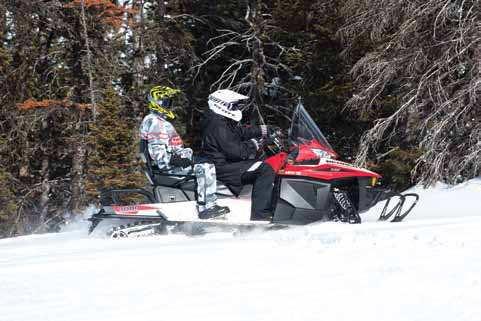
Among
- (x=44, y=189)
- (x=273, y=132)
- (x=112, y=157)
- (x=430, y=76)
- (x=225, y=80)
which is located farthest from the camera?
(x=44, y=189)

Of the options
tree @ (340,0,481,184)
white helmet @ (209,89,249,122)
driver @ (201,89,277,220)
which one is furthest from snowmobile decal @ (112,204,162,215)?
tree @ (340,0,481,184)

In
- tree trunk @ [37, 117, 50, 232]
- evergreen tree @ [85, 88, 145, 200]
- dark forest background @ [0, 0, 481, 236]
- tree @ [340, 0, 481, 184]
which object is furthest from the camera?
tree trunk @ [37, 117, 50, 232]

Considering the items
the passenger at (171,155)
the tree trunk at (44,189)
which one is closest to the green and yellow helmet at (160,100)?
the passenger at (171,155)

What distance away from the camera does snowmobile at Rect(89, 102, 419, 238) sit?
6.43 metres

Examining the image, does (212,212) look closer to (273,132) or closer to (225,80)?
(273,132)

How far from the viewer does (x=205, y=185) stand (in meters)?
6.44

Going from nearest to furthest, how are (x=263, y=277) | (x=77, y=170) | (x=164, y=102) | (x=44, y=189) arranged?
1. (x=263, y=277)
2. (x=164, y=102)
3. (x=77, y=170)
4. (x=44, y=189)

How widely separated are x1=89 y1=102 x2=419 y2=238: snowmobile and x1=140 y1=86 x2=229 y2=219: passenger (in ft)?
0.29

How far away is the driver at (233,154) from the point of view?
6.49 m

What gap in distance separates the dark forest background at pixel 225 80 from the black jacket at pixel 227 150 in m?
3.68

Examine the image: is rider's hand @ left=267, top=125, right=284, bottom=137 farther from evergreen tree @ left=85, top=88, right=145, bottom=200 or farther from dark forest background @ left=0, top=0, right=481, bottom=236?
evergreen tree @ left=85, top=88, right=145, bottom=200

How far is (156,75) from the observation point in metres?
18.8

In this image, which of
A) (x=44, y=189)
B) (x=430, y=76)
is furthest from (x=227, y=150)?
(x=44, y=189)

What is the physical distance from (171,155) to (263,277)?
2.78m
